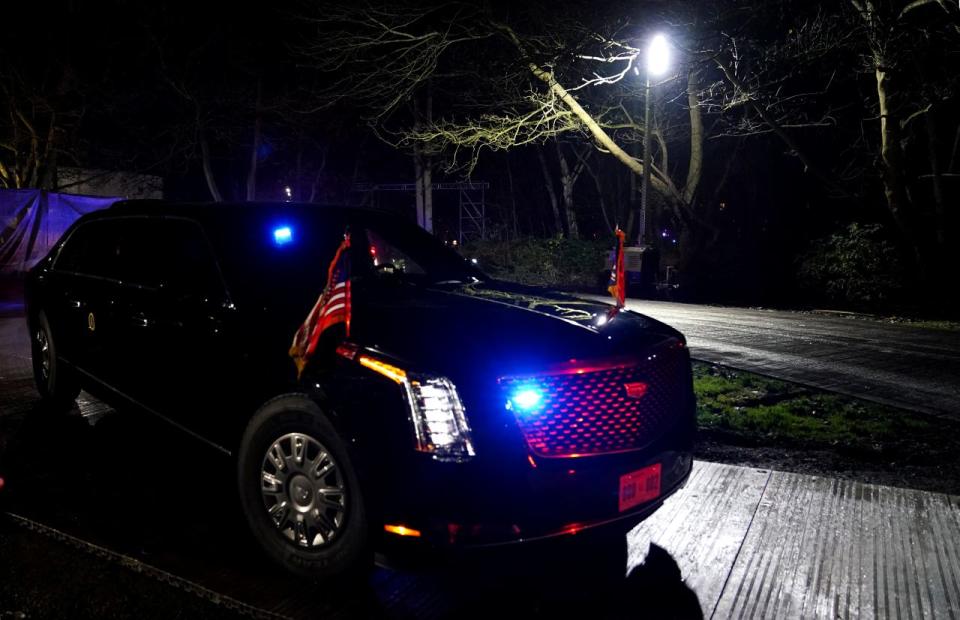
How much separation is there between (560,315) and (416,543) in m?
1.31

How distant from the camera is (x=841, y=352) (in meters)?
9.57

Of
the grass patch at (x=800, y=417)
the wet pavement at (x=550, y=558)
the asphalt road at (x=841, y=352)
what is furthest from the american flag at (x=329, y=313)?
the asphalt road at (x=841, y=352)

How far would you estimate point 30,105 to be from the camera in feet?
72.0

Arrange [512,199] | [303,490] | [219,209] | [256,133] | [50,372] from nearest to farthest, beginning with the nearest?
[303,490]
[219,209]
[50,372]
[256,133]
[512,199]

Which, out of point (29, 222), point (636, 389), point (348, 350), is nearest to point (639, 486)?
point (636, 389)

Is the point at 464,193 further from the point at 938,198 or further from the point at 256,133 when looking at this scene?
the point at 938,198

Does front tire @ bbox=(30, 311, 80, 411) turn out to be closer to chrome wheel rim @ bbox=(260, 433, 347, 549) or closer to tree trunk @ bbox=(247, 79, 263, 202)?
chrome wheel rim @ bbox=(260, 433, 347, 549)

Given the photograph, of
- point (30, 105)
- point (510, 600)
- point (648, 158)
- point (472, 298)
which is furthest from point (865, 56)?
point (30, 105)

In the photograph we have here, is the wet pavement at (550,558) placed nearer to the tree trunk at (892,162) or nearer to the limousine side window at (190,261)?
the limousine side window at (190,261)

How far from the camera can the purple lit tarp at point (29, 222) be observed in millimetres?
14148

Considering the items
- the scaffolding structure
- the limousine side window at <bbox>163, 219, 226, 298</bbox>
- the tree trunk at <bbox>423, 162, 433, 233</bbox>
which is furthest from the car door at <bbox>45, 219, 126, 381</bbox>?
the scaffolding structure

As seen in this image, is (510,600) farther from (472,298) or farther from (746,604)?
(472,298)

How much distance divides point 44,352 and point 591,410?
5130 mm

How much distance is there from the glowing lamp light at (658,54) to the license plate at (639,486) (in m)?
13.1
